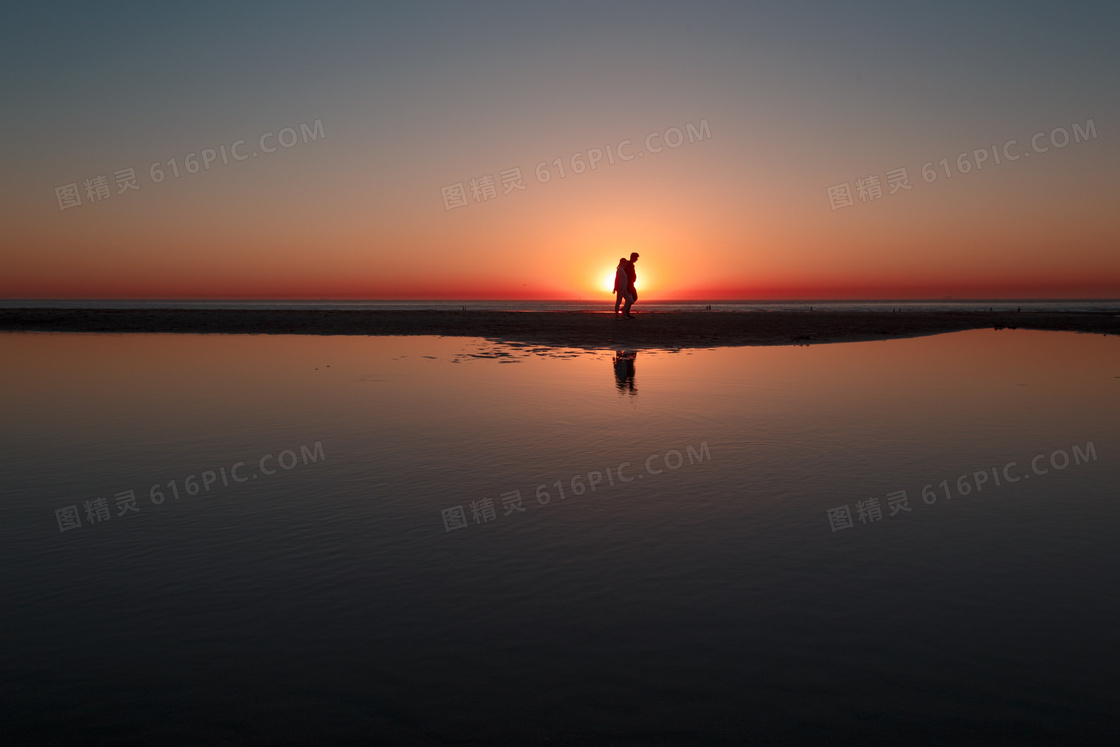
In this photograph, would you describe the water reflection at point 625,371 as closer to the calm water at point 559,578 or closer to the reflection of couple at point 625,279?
the calm water at point 559,578

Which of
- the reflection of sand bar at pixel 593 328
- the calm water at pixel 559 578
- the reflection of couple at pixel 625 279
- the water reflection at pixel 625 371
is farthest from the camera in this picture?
the reflection of couple at pixel 625 279

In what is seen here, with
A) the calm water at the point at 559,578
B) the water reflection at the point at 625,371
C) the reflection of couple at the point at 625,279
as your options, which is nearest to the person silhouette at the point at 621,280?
the reflection of couple at the point at 625,279

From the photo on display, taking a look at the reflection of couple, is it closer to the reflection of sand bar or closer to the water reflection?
the reflection of sand bar

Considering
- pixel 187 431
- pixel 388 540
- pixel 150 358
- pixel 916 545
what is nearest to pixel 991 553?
pixel 916 545

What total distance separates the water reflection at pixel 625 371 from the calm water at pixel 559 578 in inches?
149

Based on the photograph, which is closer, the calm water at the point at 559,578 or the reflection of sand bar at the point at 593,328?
the calm water at the point at 559,578

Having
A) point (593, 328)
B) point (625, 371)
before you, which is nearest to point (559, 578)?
point (625, 371)

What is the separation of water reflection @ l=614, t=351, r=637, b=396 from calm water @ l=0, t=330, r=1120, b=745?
12.4ft

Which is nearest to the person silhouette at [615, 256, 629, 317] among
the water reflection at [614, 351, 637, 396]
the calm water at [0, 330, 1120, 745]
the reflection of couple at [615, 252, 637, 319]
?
the reflection of couple at [615, 252, 637, 319]

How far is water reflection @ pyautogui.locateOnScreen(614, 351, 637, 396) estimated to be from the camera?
56.1 ft

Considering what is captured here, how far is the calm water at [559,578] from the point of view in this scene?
3.93 meters

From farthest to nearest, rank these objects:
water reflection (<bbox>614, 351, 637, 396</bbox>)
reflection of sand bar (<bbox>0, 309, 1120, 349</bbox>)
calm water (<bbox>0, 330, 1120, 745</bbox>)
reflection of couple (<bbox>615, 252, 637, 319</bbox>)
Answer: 1. reflection of couple (<bbox>615, 252, 637, 319</bbox>)
2. reflection of sand bar (<bbox>0, 309, 1120, 349</bbox>)
3. water reflection (<bbox>614, 351, 637, 396</bbox>)
4. calm water (<bbox>0, 330, 1120, 745</bbox>)

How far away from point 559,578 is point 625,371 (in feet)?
50.9

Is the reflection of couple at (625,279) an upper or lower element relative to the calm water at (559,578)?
upper
